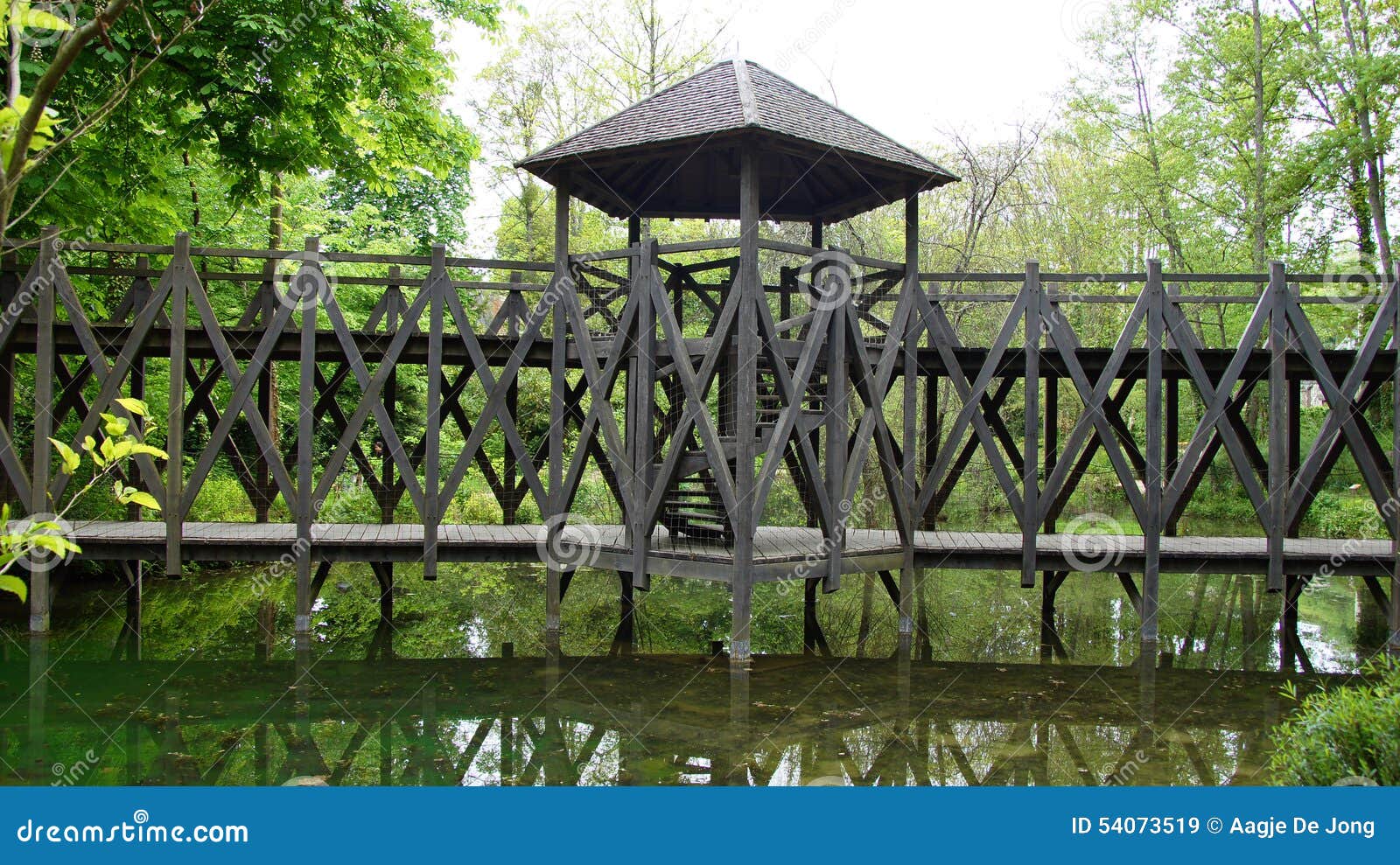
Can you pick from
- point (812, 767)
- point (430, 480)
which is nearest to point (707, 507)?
point (430, 480)

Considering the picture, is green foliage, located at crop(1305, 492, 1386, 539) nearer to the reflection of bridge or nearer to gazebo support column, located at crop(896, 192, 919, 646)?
the reflection of bridge

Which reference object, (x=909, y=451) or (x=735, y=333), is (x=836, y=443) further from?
(x=735, y=333)

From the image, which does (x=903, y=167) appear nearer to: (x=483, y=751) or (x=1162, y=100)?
(x=483, y=751)

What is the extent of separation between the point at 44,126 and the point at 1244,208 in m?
24.1

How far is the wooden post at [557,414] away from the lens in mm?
10773

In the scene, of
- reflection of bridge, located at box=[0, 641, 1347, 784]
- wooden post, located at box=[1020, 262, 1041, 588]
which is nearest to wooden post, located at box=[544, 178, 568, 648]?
reflection of bridge, located at box=[0, 641, 1347, 784]

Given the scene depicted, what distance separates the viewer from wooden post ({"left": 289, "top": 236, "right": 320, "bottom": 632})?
10516mm

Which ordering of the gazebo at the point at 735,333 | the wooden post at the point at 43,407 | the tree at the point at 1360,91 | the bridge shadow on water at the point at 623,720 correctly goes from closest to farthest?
1. the bridge shadow on water at the point at 623,720
2. the gazebo at the point at 735,333
3. the wooden post at the point at 43,407
4. the tree at the point at 1360,91

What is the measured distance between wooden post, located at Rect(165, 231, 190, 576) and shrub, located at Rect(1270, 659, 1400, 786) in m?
9.51

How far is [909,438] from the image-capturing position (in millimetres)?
10961

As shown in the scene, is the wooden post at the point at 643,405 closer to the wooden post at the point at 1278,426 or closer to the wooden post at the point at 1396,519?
the wooden post at the point at 1278,426

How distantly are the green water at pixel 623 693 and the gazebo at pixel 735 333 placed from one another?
1044mm

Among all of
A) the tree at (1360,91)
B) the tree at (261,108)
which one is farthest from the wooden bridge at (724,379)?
the tree at (1360,91)

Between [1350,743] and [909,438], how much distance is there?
643 cm
